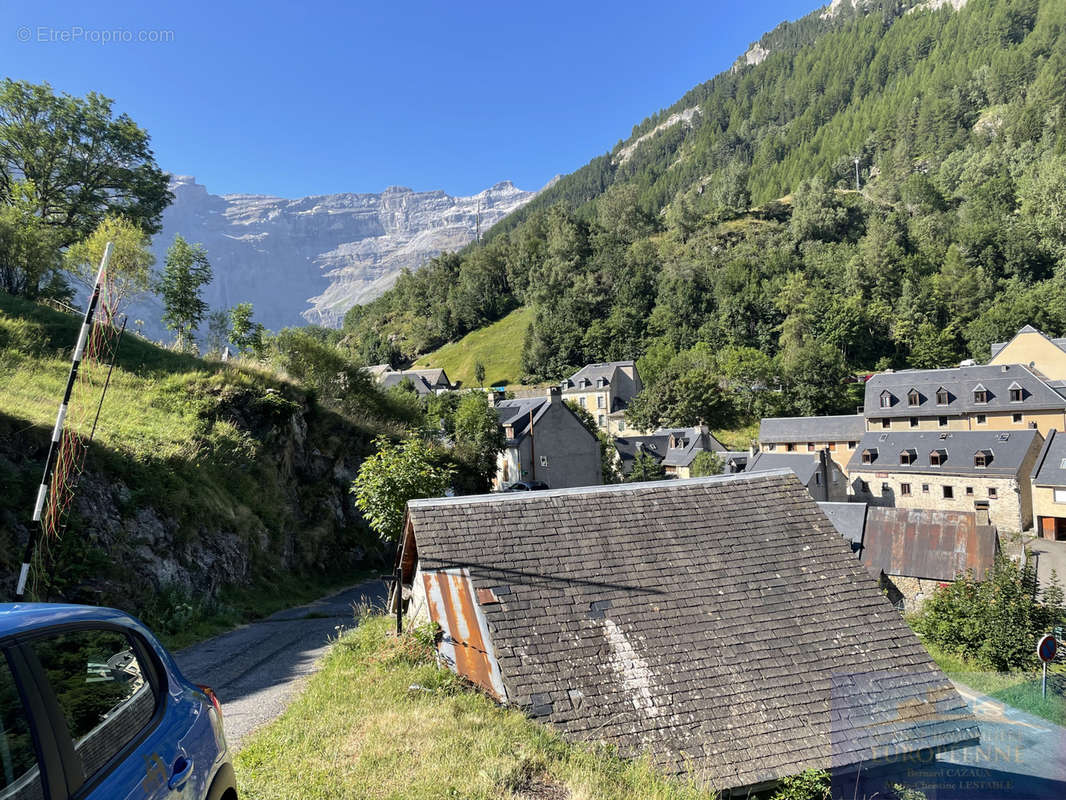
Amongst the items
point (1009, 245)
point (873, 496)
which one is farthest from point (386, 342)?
point (1009, 245)

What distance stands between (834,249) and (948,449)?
220 feet

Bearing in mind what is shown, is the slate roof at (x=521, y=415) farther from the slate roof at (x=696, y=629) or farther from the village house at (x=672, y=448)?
the slate roof at (x=696, y=629)

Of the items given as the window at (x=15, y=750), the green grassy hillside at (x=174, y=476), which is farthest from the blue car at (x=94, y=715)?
the green grassy hillside at (x=174, y=476)

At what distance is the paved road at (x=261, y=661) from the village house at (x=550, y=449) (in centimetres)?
2624

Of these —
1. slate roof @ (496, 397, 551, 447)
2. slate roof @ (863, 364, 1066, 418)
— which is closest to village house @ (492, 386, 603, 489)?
slate roof @ (496, 397, 551, 447)

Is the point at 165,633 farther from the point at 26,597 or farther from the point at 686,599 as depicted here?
the point at 686,599

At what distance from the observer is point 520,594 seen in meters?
7.53

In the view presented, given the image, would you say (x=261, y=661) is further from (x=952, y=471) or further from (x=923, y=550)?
(x=952, y=471)

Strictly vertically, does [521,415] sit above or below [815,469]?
above

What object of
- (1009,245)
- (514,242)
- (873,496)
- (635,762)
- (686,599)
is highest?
(514,242)

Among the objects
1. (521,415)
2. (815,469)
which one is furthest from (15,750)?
(815,469)

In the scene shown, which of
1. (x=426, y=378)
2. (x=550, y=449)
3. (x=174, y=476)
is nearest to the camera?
(x=174, y=476)

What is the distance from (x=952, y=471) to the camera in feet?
137

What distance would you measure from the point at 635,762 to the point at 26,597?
10.5m
